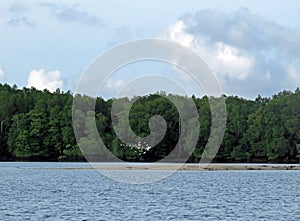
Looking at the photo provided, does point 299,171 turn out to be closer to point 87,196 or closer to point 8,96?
point 87,196

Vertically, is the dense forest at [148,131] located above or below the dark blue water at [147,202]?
above

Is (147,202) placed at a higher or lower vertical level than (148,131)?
lower

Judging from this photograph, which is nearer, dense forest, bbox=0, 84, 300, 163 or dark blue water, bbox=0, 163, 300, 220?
dark blue water, bbox=0, 163, 300, 220

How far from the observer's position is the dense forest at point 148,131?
147m

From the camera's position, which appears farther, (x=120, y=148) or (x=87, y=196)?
(x=120, y=148)

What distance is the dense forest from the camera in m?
147

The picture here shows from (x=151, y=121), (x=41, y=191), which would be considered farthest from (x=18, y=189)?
(x=151, y=121)

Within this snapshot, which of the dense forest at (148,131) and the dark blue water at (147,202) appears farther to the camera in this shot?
the dense forest at (148,131)

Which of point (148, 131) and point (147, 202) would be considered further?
point (148, 131)

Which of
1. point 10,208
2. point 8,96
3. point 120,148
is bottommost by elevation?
point 10,208

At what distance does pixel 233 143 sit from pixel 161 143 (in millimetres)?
14489

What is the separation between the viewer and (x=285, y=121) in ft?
477

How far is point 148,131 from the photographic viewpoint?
491 feet

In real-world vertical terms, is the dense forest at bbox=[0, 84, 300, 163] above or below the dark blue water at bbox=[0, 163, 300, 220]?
above
